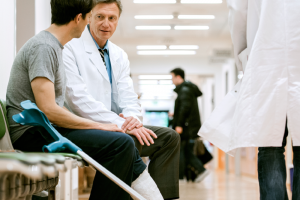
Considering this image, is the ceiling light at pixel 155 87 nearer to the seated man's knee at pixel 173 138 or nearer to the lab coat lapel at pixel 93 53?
the lab coat lapel at pixel 93 53

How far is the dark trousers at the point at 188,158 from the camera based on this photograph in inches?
205

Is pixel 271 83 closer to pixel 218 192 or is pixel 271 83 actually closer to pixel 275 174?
pixel 275 174

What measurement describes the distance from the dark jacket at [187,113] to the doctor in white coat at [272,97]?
12.7 feet

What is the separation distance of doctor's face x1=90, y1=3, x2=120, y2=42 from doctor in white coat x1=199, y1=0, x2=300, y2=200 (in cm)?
87

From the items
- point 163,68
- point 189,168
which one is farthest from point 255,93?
point 163,68

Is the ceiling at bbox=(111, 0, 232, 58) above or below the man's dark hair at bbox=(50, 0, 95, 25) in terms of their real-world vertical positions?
above

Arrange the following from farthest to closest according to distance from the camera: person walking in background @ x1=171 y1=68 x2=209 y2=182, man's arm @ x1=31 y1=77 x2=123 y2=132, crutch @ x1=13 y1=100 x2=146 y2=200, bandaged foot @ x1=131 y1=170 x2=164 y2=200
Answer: person walking in background @ x1=171 y1=68 x2=209 y2=182 → bandaged foot @ x1=131 y1=170 x2=164 y2=200 → man's arm @ x1=31 y1=77 x2=123 y2=132 → crutch @ x1=13 y1=100 x2=146 y2=200

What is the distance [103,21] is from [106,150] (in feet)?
2.92

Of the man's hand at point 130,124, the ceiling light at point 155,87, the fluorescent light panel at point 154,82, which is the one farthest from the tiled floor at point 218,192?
the ceiling light at point 155,87

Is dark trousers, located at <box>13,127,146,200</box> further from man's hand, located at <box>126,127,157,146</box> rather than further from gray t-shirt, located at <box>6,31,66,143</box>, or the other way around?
man's hand, located at <box>126,127,157,146</box>

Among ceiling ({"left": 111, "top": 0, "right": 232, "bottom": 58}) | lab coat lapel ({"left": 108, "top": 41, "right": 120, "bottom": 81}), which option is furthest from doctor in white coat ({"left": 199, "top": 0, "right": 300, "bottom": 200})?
ceiling ({"left": 111, "top": 0, "right": 232, "bottom": 58})

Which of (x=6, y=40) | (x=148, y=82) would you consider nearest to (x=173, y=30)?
→ (x=6, y=40)

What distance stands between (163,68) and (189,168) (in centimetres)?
734

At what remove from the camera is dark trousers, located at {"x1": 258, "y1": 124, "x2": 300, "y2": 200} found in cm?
145
